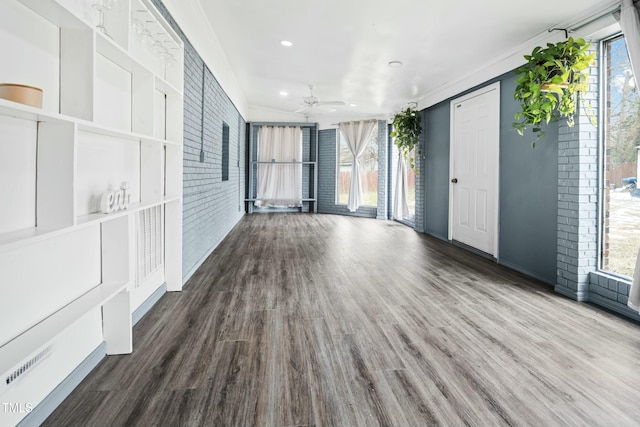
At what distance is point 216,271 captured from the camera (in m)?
4.01

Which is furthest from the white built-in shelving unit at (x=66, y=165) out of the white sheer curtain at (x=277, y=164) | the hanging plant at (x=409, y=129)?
the white sheer curtain at (x=277, y=164)

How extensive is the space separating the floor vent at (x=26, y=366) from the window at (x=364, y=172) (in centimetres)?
821

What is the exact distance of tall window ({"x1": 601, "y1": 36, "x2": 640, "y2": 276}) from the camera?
9.69 feet

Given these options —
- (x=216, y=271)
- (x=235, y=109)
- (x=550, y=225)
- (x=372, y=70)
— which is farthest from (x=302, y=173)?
(x=550, y=225)

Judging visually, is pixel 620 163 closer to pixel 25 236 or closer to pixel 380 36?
pixel 380 36

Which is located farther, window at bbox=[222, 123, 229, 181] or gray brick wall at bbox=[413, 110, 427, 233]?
gray brick wall at bbox=[413, 110, 427, 233]

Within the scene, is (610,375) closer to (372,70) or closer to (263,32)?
(263,32)

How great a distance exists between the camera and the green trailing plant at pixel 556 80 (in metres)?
3.15

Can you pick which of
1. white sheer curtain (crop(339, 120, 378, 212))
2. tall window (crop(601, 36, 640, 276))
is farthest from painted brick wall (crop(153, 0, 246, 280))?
white sheer curtain (crop(339, 120, 378, 212))

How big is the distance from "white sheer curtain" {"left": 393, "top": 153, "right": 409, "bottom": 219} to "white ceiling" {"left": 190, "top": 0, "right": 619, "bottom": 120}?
204cm

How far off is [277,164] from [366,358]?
8.39 metres

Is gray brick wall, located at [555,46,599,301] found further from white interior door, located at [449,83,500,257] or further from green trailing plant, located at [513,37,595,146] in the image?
white interior door, located at [449,83,500,257]

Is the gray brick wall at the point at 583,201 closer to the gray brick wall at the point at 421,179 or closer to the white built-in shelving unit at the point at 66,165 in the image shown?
the white built-in shelving unit at the point at 66,165

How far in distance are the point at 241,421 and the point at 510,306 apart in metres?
2.41
